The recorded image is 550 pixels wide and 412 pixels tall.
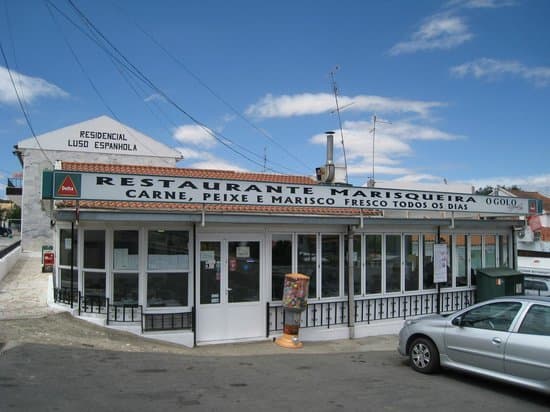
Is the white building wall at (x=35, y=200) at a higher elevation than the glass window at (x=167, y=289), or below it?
higher

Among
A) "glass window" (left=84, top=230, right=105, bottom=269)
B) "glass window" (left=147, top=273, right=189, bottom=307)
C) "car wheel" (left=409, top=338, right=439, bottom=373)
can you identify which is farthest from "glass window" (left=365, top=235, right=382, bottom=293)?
"glass window" (left=84, top=230, right=105, bottom=269)

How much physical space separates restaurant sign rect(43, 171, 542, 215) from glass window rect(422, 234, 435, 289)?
3.38ft

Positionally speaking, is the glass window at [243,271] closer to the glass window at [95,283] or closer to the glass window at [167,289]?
the glass window at [167,289]

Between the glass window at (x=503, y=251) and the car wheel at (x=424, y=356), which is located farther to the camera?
the glass window at (x=503, y=251)

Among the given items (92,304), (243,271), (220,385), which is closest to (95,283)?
(92,304)

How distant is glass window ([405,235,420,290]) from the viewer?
40.6 feet

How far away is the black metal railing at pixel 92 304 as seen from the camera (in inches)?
379

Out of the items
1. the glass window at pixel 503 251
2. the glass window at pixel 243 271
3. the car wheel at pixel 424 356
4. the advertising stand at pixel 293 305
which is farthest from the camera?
the glass window at pixel 503 251


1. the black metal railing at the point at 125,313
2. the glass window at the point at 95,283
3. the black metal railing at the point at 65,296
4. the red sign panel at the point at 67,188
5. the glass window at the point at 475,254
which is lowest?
the black metal railing at the point at 125,313

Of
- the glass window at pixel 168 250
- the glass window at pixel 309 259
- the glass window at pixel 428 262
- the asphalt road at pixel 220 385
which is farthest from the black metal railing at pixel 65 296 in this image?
the glass window at pixel 428 262

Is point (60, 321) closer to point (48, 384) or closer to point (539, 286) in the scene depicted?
point (48, 384)

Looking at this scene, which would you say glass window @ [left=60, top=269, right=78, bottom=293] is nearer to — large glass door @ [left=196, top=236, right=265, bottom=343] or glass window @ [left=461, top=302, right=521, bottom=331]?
large glass door @ [left=196, top=236, right=265, bottom=343]

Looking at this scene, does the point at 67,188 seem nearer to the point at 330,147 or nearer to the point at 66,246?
the point at 66,246

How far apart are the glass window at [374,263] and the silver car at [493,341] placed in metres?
3.47
